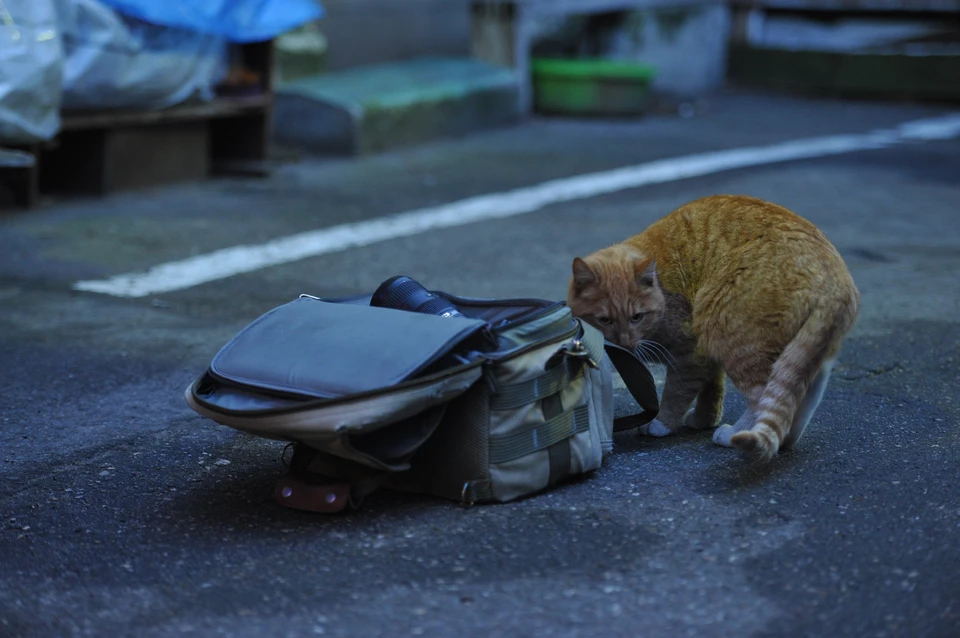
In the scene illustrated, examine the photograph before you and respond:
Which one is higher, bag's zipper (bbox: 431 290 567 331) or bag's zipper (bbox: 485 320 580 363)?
bag's zipper (bbox: 431 290 567 331)

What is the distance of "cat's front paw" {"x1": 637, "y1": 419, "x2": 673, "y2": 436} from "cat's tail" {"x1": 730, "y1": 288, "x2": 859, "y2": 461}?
40 centimetres

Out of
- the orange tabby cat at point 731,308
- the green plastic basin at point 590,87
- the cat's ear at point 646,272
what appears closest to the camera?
the orange tabby cat at point 731,308

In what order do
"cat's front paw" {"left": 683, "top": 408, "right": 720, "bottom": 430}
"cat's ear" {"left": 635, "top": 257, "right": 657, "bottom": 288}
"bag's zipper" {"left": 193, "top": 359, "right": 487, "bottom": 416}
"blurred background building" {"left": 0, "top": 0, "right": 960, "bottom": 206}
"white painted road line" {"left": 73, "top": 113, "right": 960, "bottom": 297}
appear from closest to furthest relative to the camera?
"bag's zipper" {"left": 193, "top": 359, "right": 487, "bottom": 416}, "cat's ear" {"left": 635, "top": 257, "right": 657, "bottom": 288}, "cat's front paw" {"left": 683, "top": 408, "right": 720, "bottom": 430}, "white painted road line" {"left": 73, "top": 113, "right": 960, "bottom": 297}, "blurred background building" {"left": 0, "top": 0, "right": 960, "bottom": 206}

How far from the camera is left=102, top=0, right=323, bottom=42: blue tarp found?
6.61m

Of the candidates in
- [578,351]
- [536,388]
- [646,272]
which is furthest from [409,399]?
[646,272]

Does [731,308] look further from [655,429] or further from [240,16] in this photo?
[240,16]

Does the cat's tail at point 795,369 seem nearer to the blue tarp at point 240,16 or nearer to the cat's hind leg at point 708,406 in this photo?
the cat's hind leg at point 708,406

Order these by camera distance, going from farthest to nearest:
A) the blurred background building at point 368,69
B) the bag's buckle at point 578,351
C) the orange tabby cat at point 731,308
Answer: the blurred background building at point 368,69 → the orange tabby cat at point 731,308 → the bag's buckle at point 578,351

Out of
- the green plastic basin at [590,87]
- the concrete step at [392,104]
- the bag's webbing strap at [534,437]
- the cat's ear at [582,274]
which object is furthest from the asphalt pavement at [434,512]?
the green plastic basin at [590,87]

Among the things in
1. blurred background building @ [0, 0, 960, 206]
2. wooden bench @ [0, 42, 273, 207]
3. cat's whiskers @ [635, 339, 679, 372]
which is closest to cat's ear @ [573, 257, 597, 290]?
cat's whiskers @ [635, 339, 679, 372]

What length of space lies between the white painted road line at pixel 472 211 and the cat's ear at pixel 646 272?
8.07ft

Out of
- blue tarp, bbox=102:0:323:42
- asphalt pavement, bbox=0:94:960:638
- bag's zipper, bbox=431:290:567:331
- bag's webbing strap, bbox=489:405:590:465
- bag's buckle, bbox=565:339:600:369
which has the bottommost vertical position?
asphalt pavement, bbox=0:94:960:638

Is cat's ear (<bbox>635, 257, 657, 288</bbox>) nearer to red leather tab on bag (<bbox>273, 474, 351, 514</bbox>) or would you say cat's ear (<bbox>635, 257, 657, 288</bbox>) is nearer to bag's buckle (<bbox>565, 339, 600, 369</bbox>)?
bag's buckle (<bbox>565, 339, 600, 369</bbox>)

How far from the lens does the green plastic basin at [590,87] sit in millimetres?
10508
